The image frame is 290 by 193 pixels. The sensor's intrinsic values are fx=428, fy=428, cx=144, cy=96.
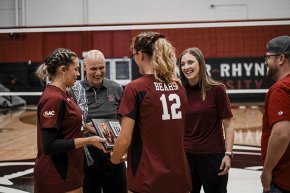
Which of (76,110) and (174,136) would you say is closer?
(174,136)

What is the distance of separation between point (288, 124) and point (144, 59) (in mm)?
953

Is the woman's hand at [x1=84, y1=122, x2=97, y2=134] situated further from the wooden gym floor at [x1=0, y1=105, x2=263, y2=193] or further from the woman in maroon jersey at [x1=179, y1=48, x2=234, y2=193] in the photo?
the wooden gym floor at [x1=0, y1=105, x2=263, y2=193]

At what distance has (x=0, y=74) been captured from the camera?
15.1 metres

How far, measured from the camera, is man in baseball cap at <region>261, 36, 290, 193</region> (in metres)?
2.57

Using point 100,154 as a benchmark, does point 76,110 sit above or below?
above

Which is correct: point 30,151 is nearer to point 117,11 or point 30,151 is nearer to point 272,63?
point 272,63

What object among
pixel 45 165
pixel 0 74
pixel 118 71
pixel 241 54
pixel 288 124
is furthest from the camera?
pixel 0 74

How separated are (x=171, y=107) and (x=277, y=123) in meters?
0.65

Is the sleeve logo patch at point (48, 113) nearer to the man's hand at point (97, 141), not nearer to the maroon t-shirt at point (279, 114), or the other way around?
the man's hand at point (97, 141)

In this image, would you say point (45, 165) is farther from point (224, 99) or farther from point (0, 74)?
point (0, 74)

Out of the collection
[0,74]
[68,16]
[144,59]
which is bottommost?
[0,74]

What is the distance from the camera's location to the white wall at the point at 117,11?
50.6 ft

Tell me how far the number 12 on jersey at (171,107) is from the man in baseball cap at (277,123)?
0.57 metres

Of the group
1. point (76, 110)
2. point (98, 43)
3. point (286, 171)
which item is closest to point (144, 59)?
point (76, 110)
